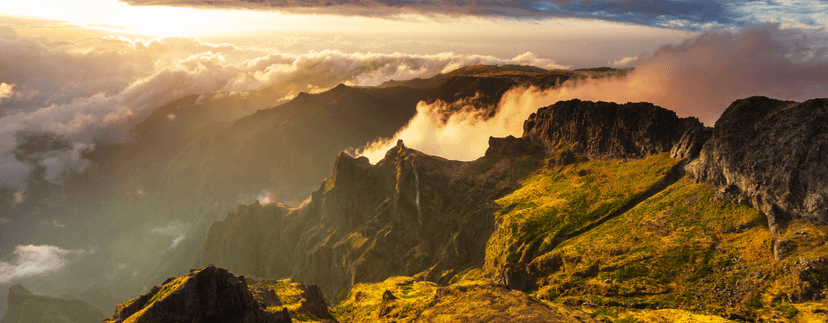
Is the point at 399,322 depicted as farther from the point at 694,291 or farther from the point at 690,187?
the point at 690,187

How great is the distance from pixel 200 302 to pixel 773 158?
178901mm

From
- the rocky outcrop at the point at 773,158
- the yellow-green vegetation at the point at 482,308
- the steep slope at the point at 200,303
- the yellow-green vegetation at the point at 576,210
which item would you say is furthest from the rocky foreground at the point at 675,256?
the yellow-green vegetation at the point at 576,210

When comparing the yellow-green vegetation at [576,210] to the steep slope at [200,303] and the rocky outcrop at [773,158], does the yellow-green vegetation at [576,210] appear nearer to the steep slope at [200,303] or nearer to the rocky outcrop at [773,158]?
the rocky outcrop at [773,158]

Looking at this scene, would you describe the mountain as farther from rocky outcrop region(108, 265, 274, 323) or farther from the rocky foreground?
rocky outcrop region(108, 265, 274, 323)

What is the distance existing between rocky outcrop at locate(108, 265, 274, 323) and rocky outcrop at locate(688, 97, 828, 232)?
159m

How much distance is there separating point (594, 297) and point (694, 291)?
27358 mm

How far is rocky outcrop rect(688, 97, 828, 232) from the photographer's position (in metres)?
114

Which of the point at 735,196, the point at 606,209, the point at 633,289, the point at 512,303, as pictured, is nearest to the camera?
the point at 512,303

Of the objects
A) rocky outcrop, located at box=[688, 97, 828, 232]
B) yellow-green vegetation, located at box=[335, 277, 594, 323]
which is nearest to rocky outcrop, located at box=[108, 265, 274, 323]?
yellow-green vegetation, located at box=[335, 277, 594, 323]

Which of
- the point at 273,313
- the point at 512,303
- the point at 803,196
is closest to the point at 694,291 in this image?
the point at 803,196

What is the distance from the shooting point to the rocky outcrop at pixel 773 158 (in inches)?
4505

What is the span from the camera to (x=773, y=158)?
126 meters

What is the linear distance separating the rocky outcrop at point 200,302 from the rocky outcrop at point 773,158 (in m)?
159

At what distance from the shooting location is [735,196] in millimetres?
137375
